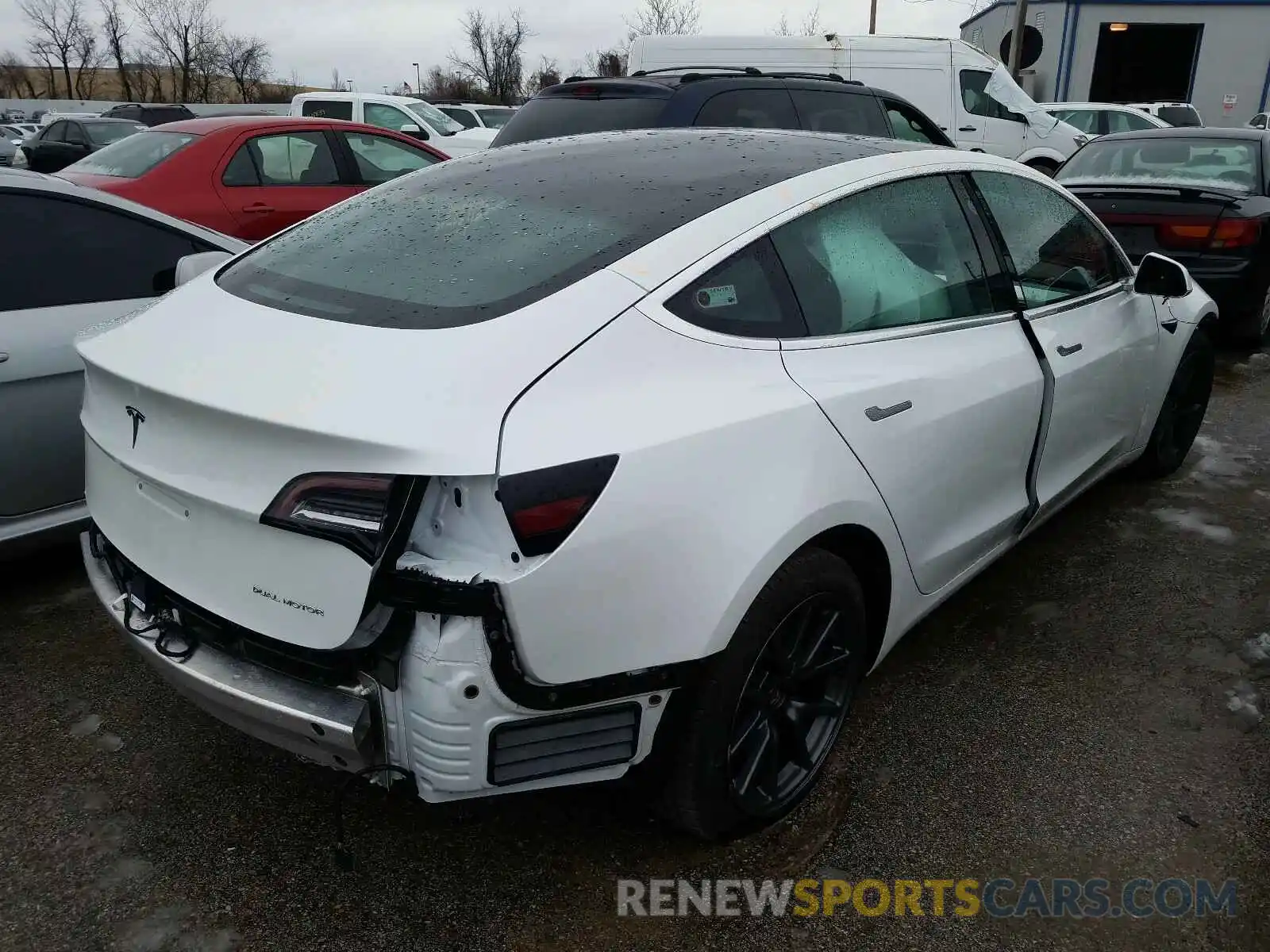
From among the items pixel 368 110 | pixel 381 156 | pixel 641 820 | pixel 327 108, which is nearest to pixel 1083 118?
pixel 368 110

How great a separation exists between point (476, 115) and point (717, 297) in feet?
60.3

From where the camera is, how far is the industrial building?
30.6 m

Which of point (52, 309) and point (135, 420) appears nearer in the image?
point (135, 420)

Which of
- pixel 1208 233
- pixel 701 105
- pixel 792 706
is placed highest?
pixel 701 105

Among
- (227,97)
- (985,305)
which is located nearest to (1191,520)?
(985,305)

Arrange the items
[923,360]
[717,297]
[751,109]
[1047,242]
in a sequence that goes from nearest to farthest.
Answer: [717,297] → [923,360] → [1047,242] → [751,109]

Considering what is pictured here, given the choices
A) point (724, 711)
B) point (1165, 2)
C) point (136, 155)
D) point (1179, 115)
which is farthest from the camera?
point (1165, 2)

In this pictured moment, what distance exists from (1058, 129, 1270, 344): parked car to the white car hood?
586 centimetres

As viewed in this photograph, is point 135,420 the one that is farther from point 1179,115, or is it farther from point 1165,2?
point 1165,2

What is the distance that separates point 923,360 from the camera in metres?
2.49

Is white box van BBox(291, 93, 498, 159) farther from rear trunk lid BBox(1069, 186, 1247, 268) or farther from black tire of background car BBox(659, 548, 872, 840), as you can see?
black tire of background car BBox(659, 548, 872, 840)

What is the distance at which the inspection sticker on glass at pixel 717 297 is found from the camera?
2.08 meters

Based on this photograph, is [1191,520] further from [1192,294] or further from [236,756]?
[236,756]

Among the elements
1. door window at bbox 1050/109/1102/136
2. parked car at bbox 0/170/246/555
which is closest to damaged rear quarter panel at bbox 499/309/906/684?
parked car at bbox 0/170/246/555
